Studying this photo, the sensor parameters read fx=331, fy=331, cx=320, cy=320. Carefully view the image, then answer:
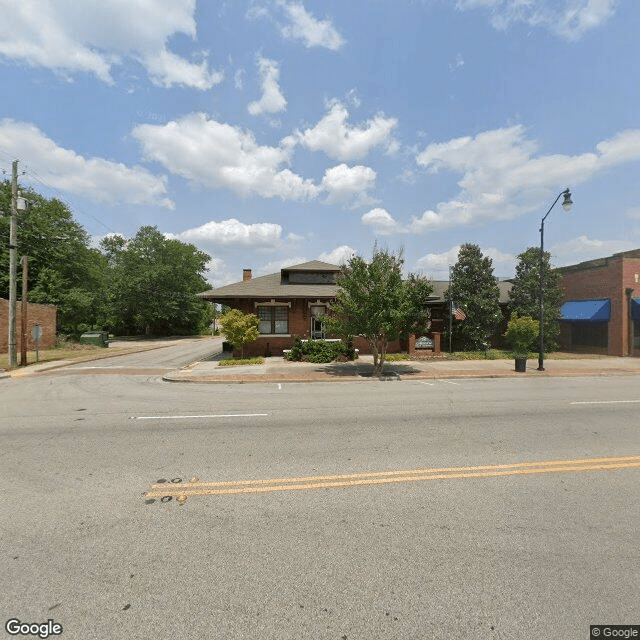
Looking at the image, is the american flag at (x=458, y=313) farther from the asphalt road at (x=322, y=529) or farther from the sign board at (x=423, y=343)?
the asphalt road at (x=322, y=529)

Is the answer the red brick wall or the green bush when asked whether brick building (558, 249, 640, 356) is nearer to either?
the green bush

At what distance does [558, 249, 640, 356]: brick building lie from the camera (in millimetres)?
23578

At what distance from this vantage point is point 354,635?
2553 mm

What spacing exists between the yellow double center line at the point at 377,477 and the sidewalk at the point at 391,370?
933 centimetres

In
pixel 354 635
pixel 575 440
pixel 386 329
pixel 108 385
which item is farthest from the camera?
pixel 386 329

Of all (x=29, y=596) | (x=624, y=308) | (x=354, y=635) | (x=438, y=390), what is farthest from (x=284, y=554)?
(x=624, y=308)

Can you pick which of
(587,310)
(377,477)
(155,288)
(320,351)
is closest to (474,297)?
(587,310)

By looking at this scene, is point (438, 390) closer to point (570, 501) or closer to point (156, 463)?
point (570, 501)

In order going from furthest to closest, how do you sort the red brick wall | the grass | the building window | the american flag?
the american flag, the red brick wall, the building window, the grass

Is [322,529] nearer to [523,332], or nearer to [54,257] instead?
[523,332]

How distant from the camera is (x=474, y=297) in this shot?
2369cm

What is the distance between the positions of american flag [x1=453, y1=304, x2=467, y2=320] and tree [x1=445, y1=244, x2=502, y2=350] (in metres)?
0.20

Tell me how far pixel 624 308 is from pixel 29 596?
32.1m

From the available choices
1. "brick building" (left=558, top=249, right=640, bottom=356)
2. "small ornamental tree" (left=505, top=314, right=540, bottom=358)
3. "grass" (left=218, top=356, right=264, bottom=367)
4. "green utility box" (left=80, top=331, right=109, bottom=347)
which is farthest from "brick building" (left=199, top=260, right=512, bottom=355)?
"green utility box" (left=80, top=331, right=109, bottom=347)
